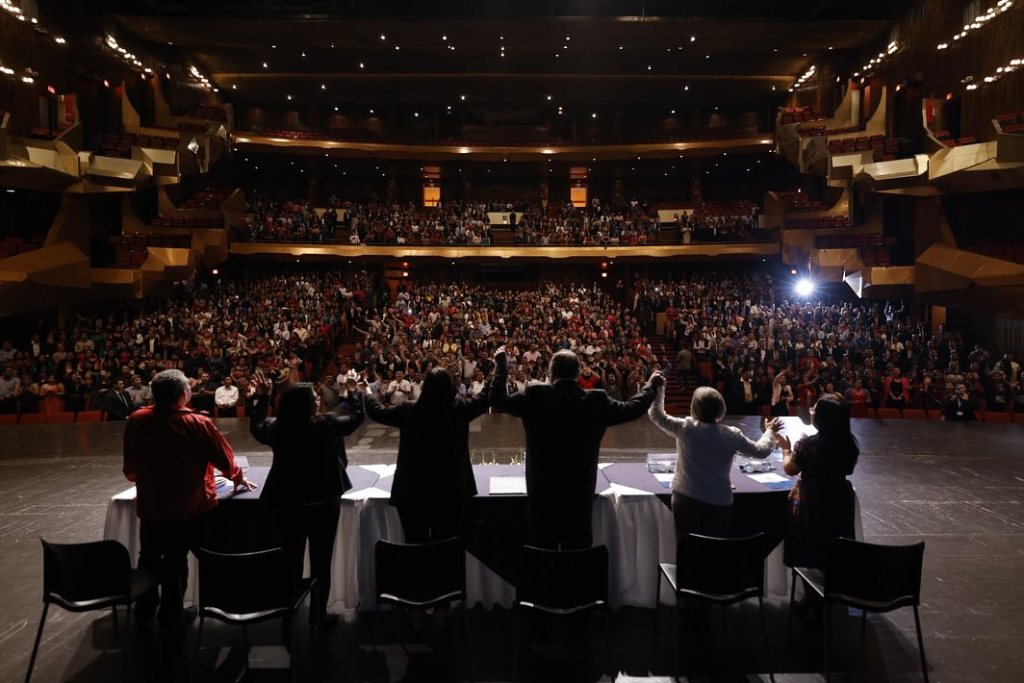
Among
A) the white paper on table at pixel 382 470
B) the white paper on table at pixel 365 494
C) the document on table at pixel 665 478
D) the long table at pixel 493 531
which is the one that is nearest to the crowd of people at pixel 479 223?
the white paper on table at pixel 382 470

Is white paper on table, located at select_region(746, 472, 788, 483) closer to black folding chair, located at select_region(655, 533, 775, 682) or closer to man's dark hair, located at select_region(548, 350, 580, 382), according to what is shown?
black folding chair, located at select_region(655, 533, 775, 682)

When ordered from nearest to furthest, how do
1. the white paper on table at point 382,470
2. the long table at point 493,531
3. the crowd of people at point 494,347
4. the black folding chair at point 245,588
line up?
the black folding chair at point 245,588 < the long table at point 493,531 < the white paper on table at point 382,470 < the crowd of people at point 494,347

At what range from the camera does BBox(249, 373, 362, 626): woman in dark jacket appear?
3330 mm

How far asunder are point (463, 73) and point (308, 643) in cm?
2331

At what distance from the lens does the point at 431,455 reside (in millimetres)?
3354

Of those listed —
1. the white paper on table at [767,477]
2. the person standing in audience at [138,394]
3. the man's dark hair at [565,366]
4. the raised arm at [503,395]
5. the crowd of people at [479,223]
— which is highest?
the crowd of people at [479,223]

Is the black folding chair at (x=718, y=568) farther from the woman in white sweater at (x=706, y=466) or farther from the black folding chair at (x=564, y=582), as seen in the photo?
the black folding chair at (x=564, y=582)

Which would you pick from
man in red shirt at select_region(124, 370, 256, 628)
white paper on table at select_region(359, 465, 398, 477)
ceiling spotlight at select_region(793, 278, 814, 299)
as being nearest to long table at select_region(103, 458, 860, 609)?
man in red shirt at select_region(124, 370, 256, 628)

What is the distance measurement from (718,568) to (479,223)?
70.3 feet

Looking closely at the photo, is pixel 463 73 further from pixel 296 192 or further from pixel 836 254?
pixel 836 254

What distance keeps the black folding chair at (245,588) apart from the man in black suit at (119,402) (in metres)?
8.37

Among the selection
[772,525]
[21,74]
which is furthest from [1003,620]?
[21,74]

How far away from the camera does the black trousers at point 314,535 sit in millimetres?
3381

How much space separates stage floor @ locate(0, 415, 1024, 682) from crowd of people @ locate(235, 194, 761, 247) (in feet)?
44.3
